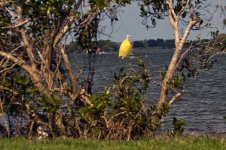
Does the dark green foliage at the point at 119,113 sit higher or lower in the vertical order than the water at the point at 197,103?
higher

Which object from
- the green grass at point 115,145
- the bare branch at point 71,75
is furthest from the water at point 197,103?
the green grass at point 115,145

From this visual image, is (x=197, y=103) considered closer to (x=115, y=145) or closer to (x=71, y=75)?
(x=71, y=75)

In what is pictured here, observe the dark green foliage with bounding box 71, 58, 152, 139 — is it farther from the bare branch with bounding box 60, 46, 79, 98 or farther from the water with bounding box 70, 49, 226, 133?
the water with bounding box 70, 49, 226, 133

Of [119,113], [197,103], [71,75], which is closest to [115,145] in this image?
[119,113]

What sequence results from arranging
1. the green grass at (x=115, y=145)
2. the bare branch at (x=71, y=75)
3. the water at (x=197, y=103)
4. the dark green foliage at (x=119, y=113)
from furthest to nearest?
the water at (x=197, y=103), the bare branch at (x=71, y=75), the dark green foliage at (x=119, y=113), the green grass at (x=115, y=145)

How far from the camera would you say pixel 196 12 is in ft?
46.6

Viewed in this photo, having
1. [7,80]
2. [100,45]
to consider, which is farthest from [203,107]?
[7,80]

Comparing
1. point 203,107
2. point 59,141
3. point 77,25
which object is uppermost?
point 77,25

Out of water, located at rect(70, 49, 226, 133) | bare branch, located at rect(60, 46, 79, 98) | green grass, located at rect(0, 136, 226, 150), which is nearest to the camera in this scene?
green grass, located at rect(0, 136, 226, 150)

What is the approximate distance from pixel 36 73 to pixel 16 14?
1.44 metres

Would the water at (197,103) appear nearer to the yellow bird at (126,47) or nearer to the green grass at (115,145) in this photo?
the yellow bird at (126,47)

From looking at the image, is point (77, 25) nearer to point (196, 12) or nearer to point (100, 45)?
point (100, 45)

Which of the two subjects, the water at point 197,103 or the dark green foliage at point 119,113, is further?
the water at point 197,103

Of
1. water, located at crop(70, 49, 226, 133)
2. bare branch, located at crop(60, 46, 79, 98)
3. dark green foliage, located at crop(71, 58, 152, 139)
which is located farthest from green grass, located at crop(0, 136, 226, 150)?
water, located at crop(70, 49, 226, 133)
